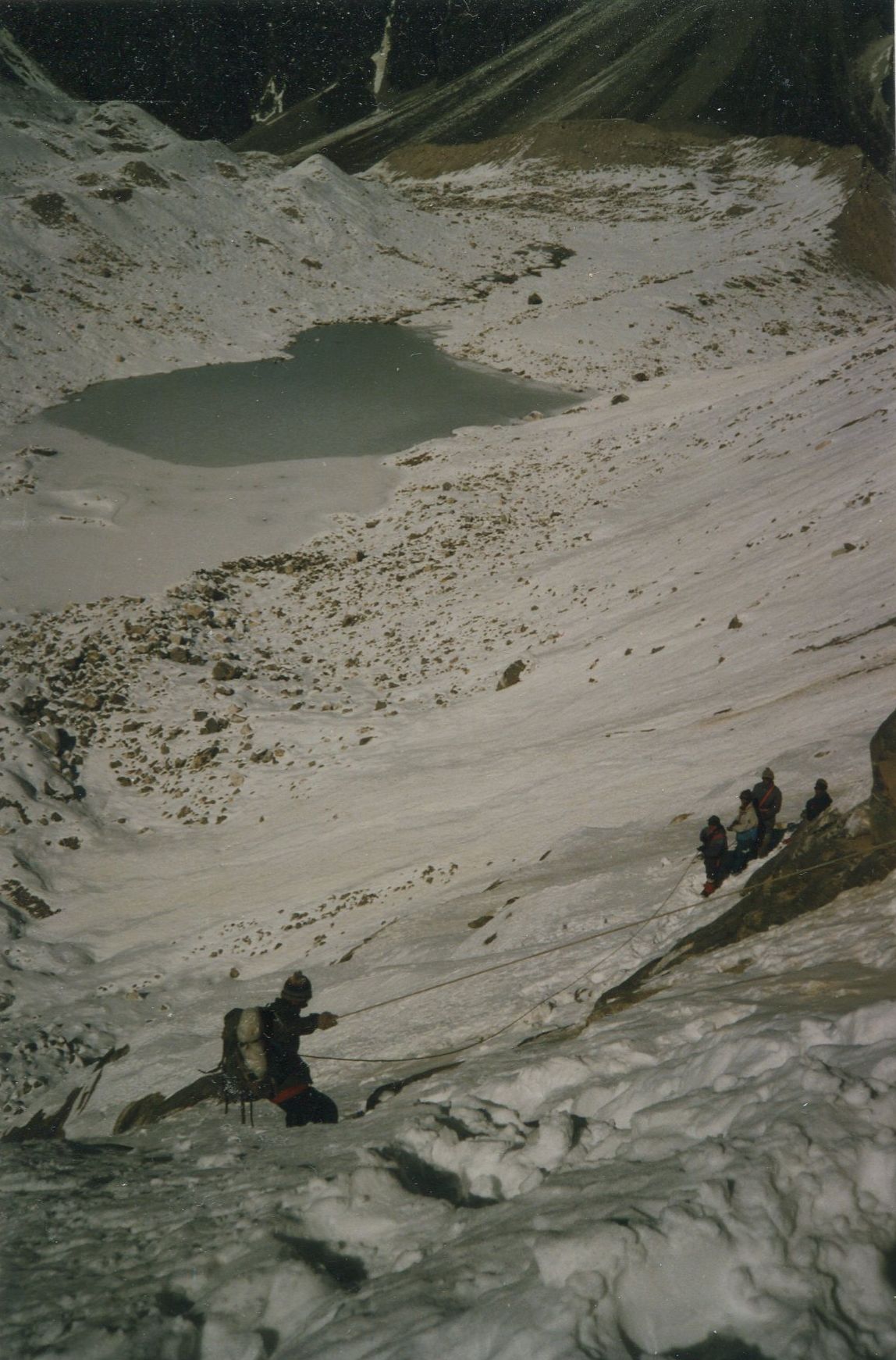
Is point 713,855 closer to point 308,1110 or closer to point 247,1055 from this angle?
point 308,1110

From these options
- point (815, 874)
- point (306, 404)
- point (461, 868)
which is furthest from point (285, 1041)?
point (306, 404)

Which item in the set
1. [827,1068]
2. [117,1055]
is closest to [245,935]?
[117,1055]

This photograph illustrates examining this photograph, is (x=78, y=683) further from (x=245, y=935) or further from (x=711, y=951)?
(x=711, y=951)

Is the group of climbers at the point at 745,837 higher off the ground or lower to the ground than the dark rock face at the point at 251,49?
lower

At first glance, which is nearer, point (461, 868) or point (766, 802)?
point (766, 802)

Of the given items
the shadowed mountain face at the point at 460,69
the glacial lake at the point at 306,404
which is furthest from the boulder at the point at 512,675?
the shadowed mountain face at the point at 460,69

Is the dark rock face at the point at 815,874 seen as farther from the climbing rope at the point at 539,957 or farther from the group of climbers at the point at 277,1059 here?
the group of climbers at the point at 277,1059

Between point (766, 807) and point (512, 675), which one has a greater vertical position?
point (766, 807)
